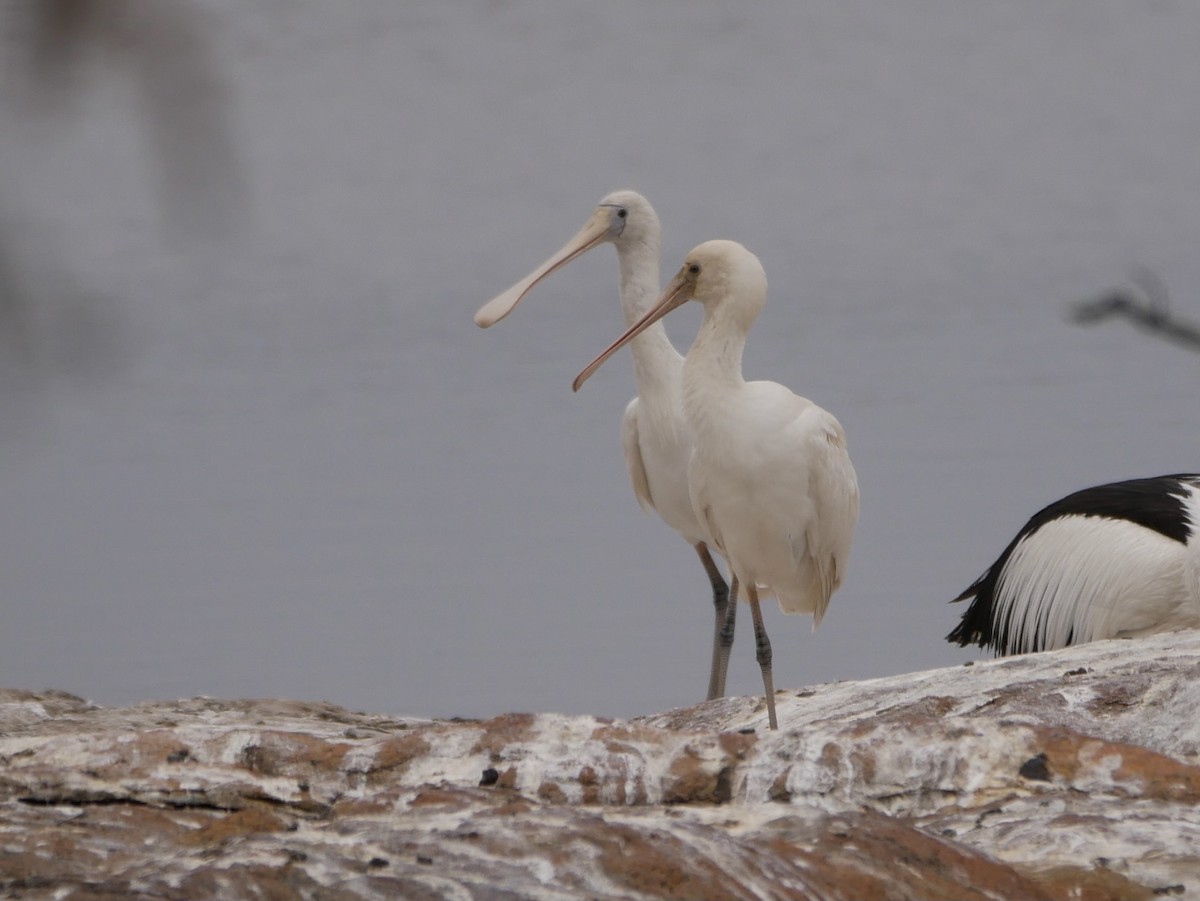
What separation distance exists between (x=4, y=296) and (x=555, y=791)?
2.57 metres

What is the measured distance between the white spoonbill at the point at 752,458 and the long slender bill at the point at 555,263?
195 centimetres

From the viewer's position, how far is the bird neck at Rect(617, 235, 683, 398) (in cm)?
616

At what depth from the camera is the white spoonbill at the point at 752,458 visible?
4.37 m

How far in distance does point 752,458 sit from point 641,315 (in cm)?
204

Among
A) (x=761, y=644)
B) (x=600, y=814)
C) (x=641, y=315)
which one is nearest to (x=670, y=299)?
(x=761, y=644)

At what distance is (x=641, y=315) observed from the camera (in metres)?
6.30

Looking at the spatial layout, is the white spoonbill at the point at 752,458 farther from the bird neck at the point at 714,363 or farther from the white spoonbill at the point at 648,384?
the white spoonbill at the point at 648,384

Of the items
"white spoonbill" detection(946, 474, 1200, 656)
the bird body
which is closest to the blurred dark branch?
the bird body

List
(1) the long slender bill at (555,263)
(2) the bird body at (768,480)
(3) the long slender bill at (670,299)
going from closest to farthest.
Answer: (2) the bird body at (768,480)
(3) the long slender bill at (670,299)
(1) the long slender bill at (555,263)

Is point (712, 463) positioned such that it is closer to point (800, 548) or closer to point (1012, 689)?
point (800, 548)

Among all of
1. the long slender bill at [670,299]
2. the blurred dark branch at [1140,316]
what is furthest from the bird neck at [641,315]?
the blurred dark branch at [1140,316]

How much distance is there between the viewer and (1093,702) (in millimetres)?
4184

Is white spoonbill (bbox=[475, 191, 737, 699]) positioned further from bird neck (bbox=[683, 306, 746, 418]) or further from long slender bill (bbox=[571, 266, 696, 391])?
bird neck (bbox=[683, 306, 746, 418])

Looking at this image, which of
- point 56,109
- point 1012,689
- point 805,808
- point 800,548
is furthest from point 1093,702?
point 56,109
